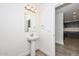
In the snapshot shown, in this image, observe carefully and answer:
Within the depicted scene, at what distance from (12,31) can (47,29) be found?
69cm

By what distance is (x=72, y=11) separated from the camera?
174 centimetres

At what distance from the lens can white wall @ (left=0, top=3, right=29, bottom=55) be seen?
1725 millimetres

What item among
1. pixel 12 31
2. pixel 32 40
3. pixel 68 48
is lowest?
pixel 68 48

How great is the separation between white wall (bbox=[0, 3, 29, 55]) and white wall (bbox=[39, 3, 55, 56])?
34 centimetres

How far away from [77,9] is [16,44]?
1365mm

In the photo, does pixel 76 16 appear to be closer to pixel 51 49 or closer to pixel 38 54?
pixel 51 49

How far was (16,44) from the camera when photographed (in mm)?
1802

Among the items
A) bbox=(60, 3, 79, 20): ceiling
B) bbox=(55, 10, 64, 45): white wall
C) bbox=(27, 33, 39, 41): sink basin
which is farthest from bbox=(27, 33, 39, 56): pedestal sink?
bbox=(60, 3, 79, 20): ceiling

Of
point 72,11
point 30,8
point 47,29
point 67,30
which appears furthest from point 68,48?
point 30,8

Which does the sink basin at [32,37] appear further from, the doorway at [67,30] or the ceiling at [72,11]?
the ceiling at [72,11]

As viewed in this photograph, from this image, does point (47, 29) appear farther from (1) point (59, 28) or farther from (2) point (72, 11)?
(2) point (72, 11)

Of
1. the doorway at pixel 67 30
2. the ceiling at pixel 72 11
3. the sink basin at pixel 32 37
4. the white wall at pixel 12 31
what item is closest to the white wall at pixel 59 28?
the doorway at pixel 67 30

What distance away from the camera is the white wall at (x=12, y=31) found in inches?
67.9

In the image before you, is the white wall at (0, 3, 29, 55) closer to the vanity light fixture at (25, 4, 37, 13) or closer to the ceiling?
the vanity light fixture at (25, 4, 37, 13)
